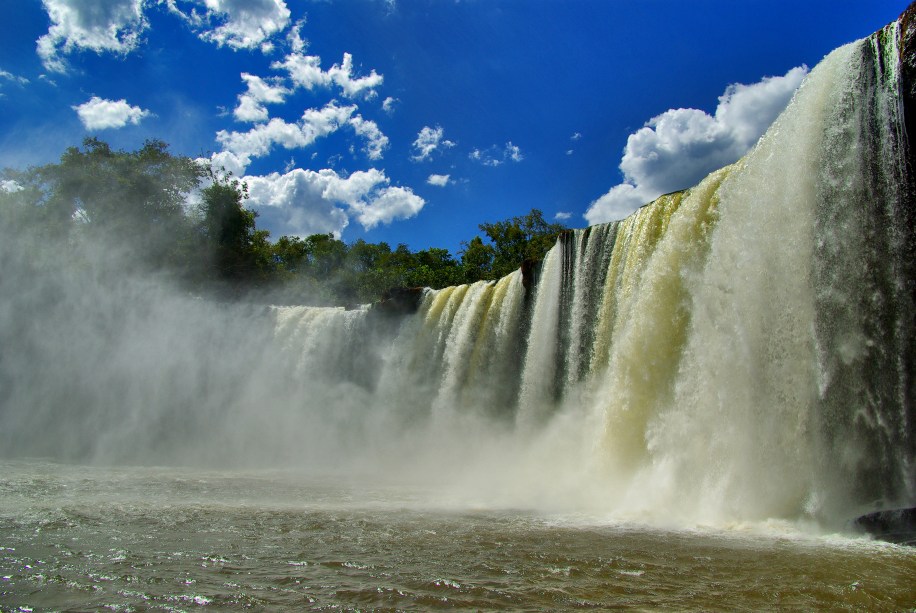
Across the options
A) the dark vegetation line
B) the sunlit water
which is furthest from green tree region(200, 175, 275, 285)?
the sunlit water

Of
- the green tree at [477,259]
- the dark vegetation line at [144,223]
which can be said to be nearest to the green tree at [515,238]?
the green tree at [477,259]

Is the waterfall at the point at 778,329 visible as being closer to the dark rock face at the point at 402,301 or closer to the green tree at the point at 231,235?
the dark rock face at the point at 402,301

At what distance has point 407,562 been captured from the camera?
16.5ft

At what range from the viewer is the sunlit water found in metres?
3.96

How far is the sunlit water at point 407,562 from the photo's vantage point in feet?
13.0

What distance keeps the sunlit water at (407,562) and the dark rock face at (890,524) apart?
0.31 m

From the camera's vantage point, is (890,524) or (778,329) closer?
(890,524)

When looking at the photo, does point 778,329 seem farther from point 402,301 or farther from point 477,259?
point 477,259

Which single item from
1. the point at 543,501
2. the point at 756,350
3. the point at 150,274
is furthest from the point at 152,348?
the point at 756,350

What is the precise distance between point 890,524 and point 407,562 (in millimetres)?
5212

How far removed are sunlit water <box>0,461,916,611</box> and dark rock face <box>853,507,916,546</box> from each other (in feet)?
1.00

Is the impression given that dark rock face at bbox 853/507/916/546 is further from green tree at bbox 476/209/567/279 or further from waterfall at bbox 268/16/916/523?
green tree at bbox 476/209/567/279

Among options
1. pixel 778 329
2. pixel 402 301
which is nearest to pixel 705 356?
pixel 778 329

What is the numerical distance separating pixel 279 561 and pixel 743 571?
152 inches
